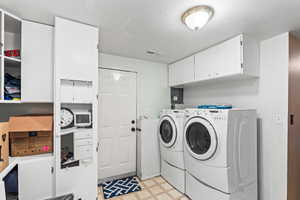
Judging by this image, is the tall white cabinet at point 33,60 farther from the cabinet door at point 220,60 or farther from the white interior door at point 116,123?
the cabinet door at point 220,60

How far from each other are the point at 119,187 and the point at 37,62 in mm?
2124

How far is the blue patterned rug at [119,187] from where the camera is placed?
7.10ft

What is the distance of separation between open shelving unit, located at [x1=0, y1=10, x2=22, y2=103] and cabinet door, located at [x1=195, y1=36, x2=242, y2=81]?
2.32m

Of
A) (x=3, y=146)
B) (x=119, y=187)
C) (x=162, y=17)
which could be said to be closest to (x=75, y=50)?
(x=162, y=17)

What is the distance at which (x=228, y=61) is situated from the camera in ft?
6.12

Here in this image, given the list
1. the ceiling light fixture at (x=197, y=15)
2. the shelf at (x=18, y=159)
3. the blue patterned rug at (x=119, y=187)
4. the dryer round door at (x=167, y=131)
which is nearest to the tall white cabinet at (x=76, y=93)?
the shelf at (x=18, y=159)

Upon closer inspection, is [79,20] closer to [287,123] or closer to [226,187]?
[226,187]

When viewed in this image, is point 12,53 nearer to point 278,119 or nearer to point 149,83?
point 149,83

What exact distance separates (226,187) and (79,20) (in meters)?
2.45

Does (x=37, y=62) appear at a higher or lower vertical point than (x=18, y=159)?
higher

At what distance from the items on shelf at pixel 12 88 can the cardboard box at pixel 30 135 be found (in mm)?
221

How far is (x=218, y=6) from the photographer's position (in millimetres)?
1260

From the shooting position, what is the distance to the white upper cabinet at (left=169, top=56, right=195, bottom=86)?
98.6 inches

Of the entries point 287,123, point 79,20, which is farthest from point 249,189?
point 79,20
